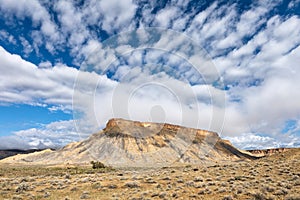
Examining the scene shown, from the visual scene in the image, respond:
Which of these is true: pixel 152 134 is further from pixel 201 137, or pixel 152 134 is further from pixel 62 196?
pixel 62 196

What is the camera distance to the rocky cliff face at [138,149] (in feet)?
388

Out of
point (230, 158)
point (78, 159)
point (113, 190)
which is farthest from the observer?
point (230, 158)

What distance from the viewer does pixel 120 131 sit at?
14238 cm

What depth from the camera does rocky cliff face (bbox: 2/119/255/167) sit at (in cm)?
11831

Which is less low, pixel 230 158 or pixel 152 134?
pixel 152 134

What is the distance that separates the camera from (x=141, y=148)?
12850 centimetres

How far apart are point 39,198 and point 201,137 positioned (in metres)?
165

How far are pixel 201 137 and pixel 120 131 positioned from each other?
6553 cm

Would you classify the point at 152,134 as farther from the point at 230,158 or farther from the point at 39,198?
the point at 39,198

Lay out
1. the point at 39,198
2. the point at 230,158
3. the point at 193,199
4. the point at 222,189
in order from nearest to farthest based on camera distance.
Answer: the point at 193,199 → the point at 222,189 → the point at 39,198 → the point at 230,158

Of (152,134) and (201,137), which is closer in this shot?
(152,134)

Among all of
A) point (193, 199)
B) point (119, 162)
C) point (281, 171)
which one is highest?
point (119, 162)

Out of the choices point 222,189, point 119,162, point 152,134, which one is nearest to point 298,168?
point 222,189

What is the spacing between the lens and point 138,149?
416 feet
